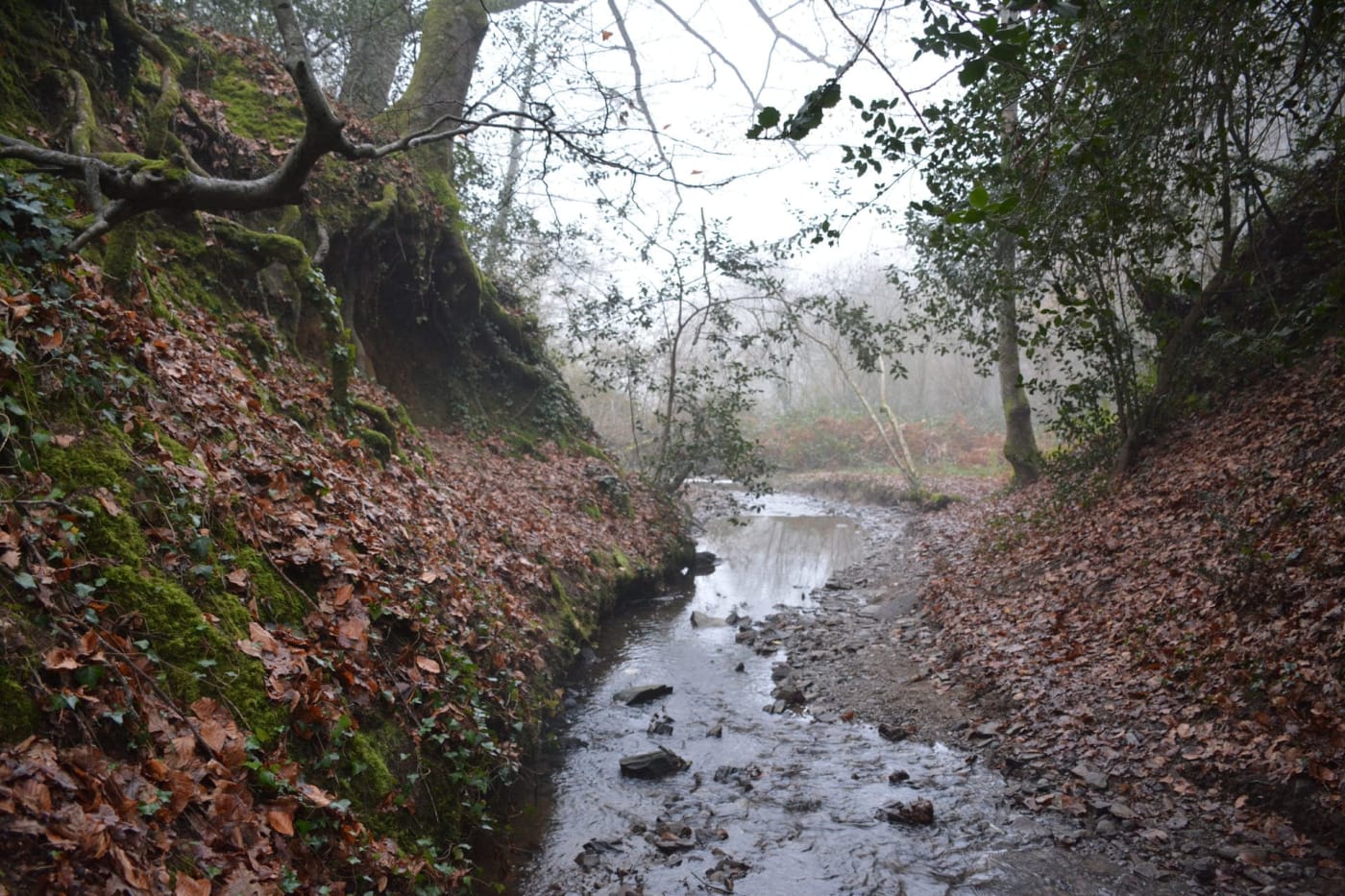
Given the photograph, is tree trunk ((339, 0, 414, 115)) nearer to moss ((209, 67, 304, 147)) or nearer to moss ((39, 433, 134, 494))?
moss ((209, 67, 304, 147))

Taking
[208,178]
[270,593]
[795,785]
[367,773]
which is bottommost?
[795,785]

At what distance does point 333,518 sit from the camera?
17.7 ft

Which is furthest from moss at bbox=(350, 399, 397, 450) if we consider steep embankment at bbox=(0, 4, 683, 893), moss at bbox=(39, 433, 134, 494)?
moss at bbox=(39, 433, 134, 494)

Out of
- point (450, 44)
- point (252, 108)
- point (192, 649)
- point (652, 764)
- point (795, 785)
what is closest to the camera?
point (192, 649)

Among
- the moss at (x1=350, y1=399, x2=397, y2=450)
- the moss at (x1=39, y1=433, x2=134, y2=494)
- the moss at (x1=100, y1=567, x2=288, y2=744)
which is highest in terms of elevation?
the moss at (x1=350, y1=399, x2=397, y2=450)

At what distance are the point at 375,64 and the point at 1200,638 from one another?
1483 centimetres

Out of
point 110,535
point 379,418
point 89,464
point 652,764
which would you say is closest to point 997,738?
point 652,764

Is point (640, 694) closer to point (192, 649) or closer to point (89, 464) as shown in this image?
point (192, 649)

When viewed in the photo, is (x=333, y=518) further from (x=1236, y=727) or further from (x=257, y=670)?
(x=1236, y=727)

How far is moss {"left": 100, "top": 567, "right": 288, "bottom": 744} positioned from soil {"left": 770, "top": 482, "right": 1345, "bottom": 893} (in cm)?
453

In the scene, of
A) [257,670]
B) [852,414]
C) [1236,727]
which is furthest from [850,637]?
[852,414]

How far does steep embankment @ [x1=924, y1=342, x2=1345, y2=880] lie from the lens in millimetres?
4578

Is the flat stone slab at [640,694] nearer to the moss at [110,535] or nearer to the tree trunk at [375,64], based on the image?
the moss at [110,535]

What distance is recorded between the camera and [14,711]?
8.39 ft
